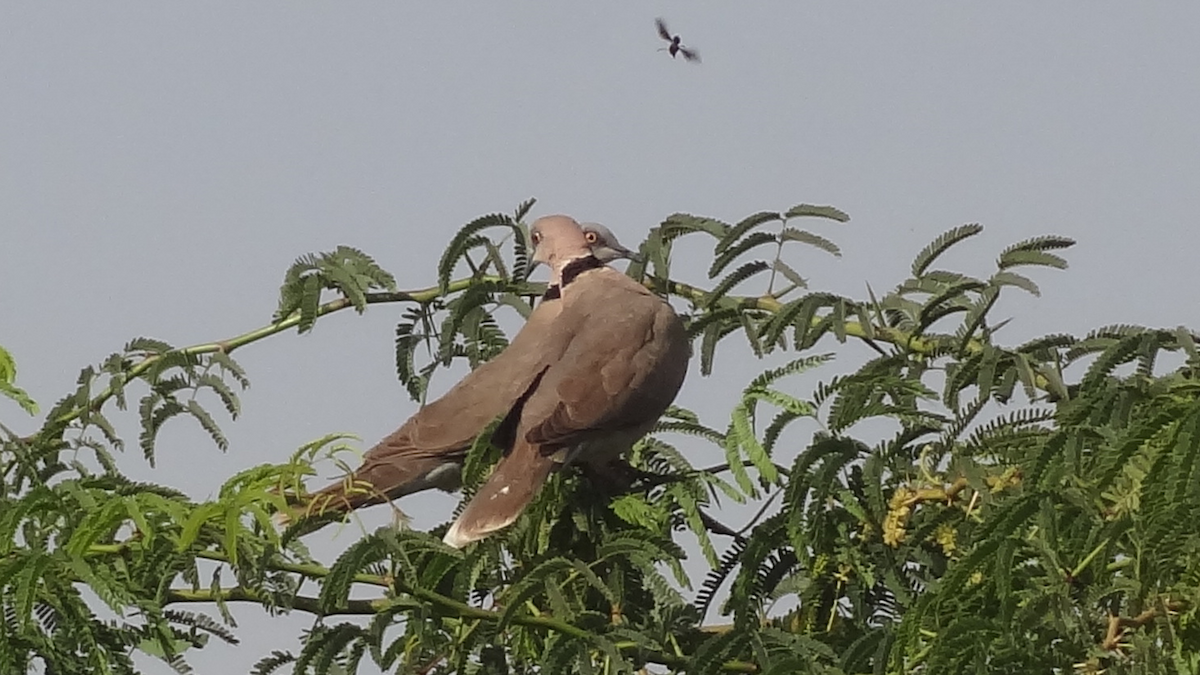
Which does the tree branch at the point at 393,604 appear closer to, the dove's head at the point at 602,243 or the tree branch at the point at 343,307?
the tree branch at the point at 343,307

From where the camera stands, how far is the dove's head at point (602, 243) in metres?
5.22

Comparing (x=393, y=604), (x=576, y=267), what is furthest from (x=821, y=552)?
(x=576, y=267)

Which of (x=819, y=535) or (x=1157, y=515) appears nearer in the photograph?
(x=1157, y=515)

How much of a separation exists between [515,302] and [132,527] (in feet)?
3.67

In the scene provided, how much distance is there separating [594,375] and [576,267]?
695 millimetres

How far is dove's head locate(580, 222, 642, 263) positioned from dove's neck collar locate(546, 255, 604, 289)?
0.03 meters

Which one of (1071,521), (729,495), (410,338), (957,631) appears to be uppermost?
(410,338)

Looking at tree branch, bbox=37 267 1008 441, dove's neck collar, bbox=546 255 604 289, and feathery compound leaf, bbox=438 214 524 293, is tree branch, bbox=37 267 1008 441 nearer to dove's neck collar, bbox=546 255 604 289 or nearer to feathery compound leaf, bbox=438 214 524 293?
feathery compound leaf, bbox=438 214 524 293

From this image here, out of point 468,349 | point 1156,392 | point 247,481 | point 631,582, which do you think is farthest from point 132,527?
point 1156,392

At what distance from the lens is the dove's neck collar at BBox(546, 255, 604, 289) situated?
4961mm

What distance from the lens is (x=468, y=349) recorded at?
385 cm

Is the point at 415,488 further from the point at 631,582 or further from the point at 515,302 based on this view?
the point at 631,582

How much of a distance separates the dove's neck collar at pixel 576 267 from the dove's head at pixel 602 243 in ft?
0.08

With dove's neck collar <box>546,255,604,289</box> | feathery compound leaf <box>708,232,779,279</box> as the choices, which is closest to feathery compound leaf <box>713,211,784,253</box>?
feathery compound leaf <box>708,232,779,279</box>
